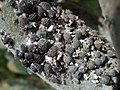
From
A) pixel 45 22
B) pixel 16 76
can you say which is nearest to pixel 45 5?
pixel 45 22

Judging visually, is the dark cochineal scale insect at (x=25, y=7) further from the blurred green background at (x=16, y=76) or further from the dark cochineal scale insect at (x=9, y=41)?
the blurred green background at (x=16, y=76)

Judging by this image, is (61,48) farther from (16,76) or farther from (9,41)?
(16,76)

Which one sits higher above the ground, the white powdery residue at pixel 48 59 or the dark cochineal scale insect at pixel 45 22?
the dark cochineal scale insect at pixel 45 22

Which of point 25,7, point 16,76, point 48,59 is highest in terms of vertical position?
point 16,76

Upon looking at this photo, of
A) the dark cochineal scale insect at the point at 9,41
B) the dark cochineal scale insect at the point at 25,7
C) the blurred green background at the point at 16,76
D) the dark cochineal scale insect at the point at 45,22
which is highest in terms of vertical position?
the blurred green background at the point at 16,76

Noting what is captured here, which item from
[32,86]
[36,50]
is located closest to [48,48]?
[36,50]

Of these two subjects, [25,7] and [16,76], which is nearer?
[25,7]

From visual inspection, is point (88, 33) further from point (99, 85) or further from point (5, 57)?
point (5, 57)

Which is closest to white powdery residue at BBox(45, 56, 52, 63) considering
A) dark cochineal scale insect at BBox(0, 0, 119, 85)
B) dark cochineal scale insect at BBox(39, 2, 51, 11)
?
dark cochineal scale insect at BBox(0, 0, 119, 85)

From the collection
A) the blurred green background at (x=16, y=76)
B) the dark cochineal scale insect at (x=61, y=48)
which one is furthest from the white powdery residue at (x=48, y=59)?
the blurred green background at (x=16, y=76)
